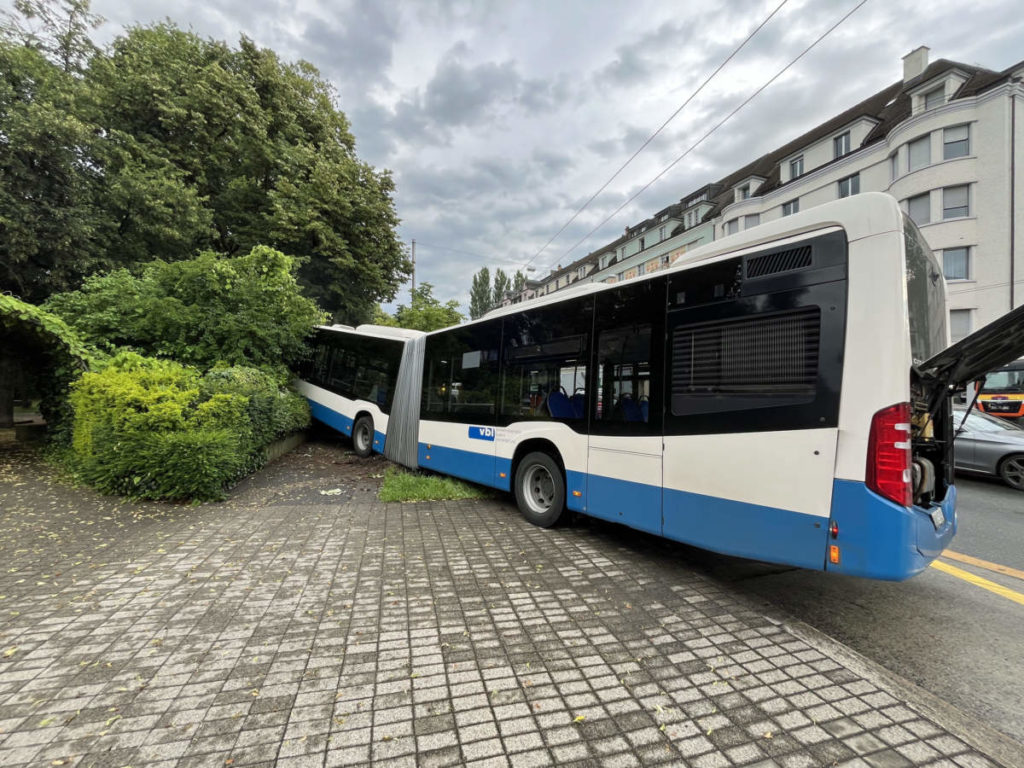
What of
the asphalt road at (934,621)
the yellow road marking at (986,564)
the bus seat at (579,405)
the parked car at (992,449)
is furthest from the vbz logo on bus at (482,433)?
the parked car at (992,449)

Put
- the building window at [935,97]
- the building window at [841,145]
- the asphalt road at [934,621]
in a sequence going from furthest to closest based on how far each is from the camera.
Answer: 1. the building window at [841,145]
2. the building window at [935,97]
3. the asphalt road at [934,621]

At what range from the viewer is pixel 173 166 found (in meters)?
15.1

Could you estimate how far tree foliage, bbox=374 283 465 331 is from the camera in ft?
84.5

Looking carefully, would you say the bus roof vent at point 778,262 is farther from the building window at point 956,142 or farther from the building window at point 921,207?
the building window at point 956,142

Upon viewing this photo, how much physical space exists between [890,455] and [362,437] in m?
9.43

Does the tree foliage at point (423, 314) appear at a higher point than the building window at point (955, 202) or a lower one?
lower

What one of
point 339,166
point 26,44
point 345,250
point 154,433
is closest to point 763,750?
point 154,433

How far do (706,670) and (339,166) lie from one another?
20.8 metres

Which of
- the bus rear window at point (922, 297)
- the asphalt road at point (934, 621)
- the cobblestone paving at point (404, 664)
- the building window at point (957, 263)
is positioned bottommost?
the cobblestone paving at point (404, 664)

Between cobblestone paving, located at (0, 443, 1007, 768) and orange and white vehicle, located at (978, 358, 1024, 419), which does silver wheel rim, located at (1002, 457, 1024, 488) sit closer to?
orange and white vehicle, located at (978, 358, 1024, 419)

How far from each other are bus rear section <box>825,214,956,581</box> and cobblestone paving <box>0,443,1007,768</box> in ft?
2.67

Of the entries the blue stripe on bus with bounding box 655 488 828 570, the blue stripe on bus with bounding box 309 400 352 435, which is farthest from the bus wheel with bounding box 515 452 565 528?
the blue stripe on bus with bounding box 309 400 352 435

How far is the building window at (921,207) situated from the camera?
1955 cm

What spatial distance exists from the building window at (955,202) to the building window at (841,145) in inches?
243
